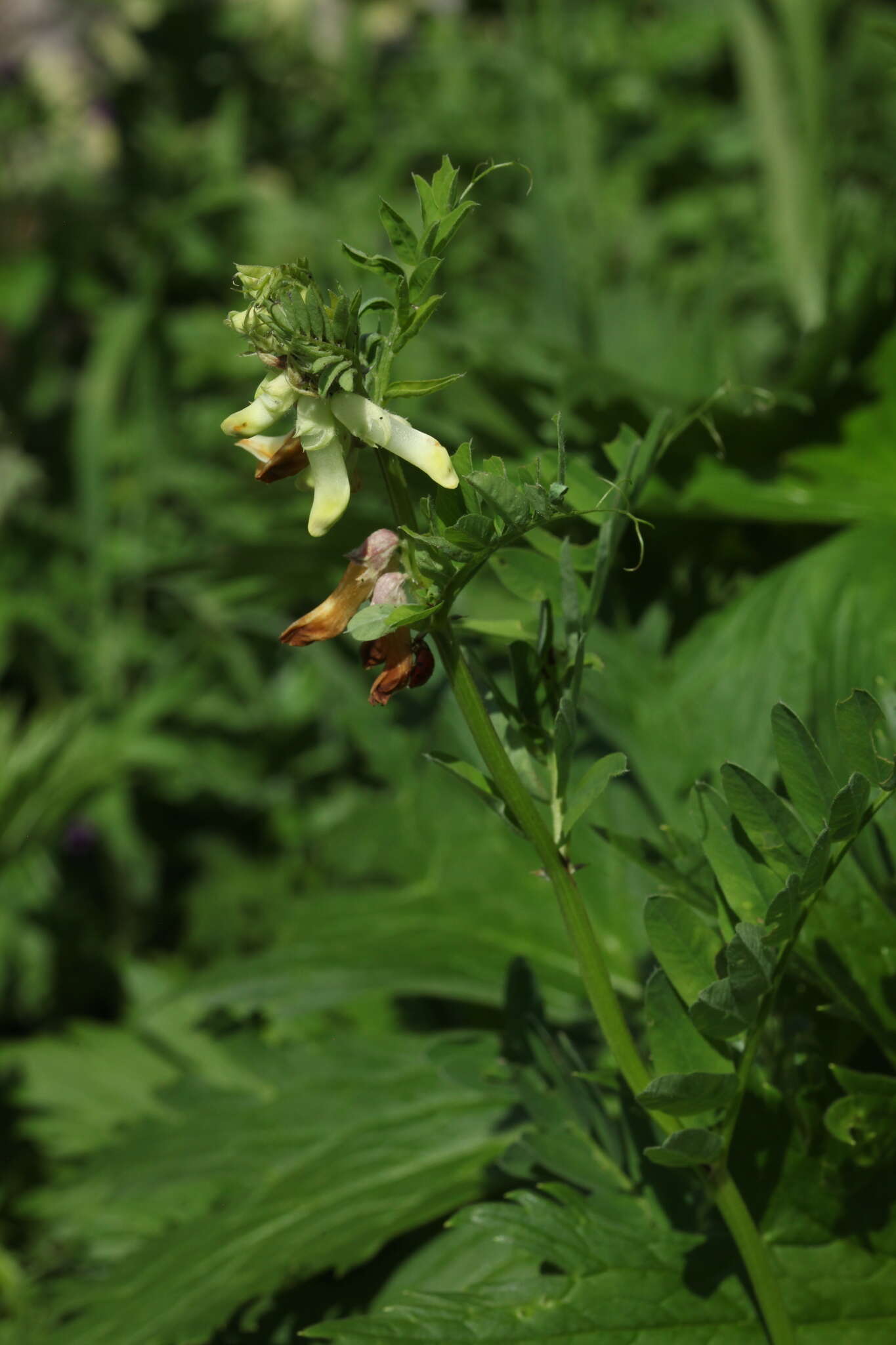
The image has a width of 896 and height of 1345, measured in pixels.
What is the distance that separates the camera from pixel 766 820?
1.97ft

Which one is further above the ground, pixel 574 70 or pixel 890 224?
pixel 574 70

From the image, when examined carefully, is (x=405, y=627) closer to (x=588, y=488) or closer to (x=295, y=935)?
(x=588, y=488)

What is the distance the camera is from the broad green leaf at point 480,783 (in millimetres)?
579

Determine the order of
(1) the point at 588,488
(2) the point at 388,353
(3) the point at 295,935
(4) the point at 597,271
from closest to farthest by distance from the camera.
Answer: (2) the point at 388,353
(1) the point at 588,488
(3) the point at 295,935
(4) the point at 597,271

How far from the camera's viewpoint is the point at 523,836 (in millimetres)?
572

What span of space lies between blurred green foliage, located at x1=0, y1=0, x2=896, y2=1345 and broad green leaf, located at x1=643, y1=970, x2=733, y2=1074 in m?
0.08

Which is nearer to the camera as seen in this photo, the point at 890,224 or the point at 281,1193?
the point at 281,1193

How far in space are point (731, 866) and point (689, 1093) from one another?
0.11 metres

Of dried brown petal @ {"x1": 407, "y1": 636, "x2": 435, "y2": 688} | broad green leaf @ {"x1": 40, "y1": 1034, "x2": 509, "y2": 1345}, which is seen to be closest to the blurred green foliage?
broad green leaf @ {"x1": 40, "y1": 1034, "x2": 509, "y2": 1345}

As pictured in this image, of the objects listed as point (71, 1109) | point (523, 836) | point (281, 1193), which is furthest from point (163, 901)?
point (523, 836)

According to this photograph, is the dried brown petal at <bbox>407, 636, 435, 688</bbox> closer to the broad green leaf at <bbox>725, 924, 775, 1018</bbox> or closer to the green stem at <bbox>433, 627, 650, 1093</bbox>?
the green stem at <bbox>433, 627, 650, 1093</bbox>

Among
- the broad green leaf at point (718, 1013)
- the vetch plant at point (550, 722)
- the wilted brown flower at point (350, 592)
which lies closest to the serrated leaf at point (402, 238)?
the vetch plant at point (550, 722)

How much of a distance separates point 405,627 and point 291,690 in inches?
70.3

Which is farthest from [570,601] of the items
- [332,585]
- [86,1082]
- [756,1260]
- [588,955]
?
[86,1082]
